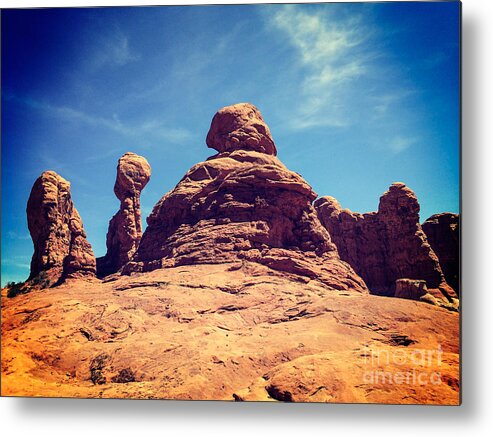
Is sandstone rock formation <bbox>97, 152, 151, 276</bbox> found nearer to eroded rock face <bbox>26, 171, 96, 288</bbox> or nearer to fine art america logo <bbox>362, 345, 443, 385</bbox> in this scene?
eroded rock face <bbox>26, 171, 96, 288</bbox>

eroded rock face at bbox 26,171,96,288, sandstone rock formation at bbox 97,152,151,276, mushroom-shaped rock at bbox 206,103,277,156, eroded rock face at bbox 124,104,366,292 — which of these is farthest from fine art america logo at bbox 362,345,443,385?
sandstone rock formation at bbox 97,152,151,276

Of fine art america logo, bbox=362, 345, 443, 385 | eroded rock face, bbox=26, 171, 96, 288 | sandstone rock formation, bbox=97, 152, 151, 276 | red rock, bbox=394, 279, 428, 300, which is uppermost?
Answer: sandstone rock formation, bbox=97, 152, 151, 276

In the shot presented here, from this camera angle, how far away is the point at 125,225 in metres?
25.8

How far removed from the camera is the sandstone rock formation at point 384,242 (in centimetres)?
2195

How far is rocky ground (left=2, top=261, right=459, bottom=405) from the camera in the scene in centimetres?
1002

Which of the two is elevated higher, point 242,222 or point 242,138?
point 242,138

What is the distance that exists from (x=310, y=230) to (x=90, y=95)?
10.1 meters

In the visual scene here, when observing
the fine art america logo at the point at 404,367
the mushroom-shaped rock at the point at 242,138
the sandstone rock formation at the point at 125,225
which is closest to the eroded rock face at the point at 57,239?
the sandstone rock formation at the point at 125,225

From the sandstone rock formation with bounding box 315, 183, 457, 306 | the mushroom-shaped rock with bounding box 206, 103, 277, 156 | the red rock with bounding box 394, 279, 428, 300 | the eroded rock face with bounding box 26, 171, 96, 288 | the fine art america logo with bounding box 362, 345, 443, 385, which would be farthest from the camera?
the sandstone rock formation with bounding box 315, 183, 457, 306

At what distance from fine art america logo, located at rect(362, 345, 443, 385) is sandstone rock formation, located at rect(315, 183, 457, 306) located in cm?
907

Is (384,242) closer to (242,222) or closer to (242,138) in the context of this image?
(242,138)

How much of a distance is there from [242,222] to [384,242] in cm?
1086

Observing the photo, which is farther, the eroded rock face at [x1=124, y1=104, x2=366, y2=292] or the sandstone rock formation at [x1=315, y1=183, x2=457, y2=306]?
the sandstone rock formation at [x1=315, y1=183, x2=457, y2=306]

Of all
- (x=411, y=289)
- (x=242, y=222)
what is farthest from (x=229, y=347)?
(x=411, y=289)
